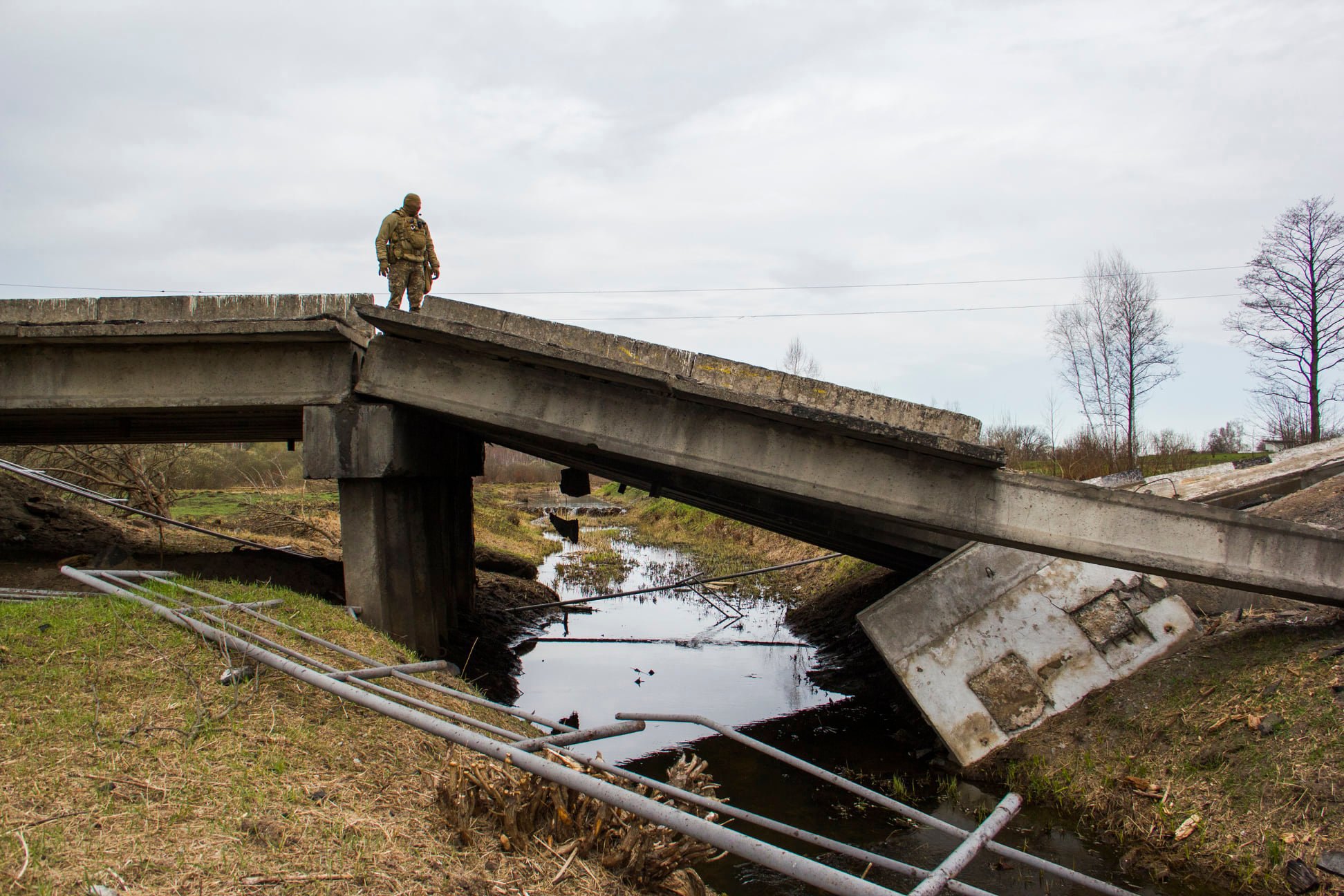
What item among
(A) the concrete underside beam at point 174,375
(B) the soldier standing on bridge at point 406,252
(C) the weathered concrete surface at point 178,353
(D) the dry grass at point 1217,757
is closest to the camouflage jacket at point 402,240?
(B) the soldier standing on bridge at point 406,252

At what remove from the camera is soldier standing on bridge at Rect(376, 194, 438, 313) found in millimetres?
8938

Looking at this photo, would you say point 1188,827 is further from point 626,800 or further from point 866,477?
point 626,800

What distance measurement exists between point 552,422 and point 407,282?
2.11 metres

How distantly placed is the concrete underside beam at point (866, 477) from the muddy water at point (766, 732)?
238cm

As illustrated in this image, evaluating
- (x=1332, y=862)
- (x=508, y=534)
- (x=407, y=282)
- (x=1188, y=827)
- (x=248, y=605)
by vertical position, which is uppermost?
(x=407, y=282)

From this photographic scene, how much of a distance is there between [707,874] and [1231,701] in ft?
15.0

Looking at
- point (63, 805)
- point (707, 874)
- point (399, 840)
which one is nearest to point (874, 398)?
point (707, 874)

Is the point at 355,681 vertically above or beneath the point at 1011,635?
above

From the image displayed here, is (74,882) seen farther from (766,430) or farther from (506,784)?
(766,430)

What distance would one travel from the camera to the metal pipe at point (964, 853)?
135 inches

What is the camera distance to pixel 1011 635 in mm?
8758

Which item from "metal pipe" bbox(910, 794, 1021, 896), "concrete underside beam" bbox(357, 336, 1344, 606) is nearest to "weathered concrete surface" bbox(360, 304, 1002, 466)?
"concrete underside beam" bbox(357, 336, 1344, 606)

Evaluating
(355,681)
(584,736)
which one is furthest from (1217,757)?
(355,681)

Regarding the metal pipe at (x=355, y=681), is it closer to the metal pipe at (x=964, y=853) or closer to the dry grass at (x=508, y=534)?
the metal pipe at (x=964, y=853)
